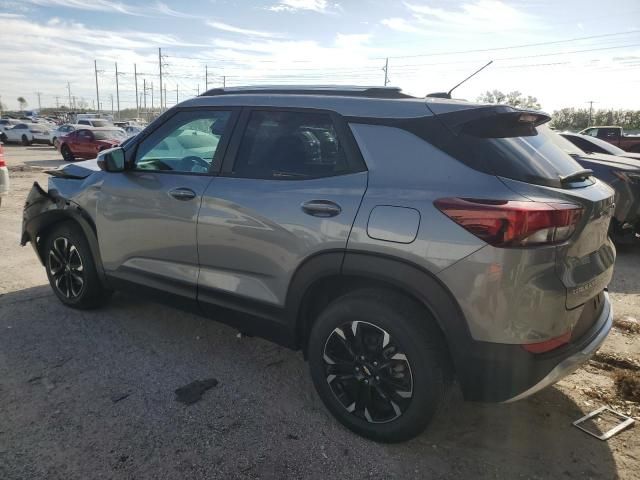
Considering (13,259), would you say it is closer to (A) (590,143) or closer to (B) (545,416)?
(B) (545,416)

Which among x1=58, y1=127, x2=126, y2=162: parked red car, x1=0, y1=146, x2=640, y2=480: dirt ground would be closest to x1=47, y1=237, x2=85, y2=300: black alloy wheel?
x1=0, y1=146, x2=640, y2=480: dirt ground

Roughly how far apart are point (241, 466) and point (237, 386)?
0.78m

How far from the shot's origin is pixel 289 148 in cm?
295

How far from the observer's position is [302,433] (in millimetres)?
2754

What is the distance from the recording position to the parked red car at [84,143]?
2000cm

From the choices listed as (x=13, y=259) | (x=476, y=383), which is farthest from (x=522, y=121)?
(x=13, y=259)

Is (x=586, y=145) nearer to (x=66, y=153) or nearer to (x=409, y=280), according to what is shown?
(x=409, y=280)

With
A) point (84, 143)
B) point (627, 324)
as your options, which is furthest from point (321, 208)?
point (84, 143)

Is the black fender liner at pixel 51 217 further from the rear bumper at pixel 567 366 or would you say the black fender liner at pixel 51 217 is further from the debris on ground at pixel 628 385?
the debris on ground at pixel 628 385

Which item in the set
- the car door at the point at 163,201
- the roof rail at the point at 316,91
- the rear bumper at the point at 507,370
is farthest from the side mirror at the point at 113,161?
the rear bumper at the point at 507,370

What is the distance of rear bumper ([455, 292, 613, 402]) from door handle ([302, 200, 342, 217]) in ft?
3.06

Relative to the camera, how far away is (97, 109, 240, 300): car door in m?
3.26

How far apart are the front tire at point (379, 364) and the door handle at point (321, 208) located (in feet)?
1.46

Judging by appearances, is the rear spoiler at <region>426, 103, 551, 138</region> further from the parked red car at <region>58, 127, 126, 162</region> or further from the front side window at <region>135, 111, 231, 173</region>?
the parked red car at <region>58, 127, 126, 162</region>
